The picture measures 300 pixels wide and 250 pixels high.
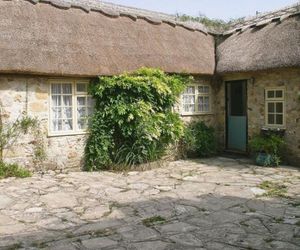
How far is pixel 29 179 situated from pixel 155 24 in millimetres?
6456

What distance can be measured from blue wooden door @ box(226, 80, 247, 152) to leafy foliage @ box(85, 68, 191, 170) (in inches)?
125

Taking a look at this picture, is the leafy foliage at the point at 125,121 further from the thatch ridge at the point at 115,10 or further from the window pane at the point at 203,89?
the window pane at the point at 203,89

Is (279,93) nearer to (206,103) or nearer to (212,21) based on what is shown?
(206,103)

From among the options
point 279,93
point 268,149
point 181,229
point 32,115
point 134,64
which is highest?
point 134,64

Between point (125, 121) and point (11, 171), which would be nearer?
point (11, 171)

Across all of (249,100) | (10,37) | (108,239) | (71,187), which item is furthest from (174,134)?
(108,239)

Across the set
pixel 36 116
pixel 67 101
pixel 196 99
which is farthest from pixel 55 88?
pixel 196 99

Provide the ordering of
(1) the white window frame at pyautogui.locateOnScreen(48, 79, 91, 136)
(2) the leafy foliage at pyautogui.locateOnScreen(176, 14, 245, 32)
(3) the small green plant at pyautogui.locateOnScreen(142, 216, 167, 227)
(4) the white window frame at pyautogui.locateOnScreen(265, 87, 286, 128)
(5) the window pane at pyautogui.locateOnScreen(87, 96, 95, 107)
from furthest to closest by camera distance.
→ (2) the leafy foliage at pyautogui.locateOnScreen(176, 14, 245, 32), (4) the white window frame at pyautogui.locateOnScreen(265, 87, 286, 128), (5) the window pane at pyautogui.locateOnScreen(87, 96, 95, 107), (1) the white window frame at pyautogui.locateOnScreen(48, 79, 91, 136), (3) the small green plant at pyautogui.locateOnScreen(142, 216, 167, 227)

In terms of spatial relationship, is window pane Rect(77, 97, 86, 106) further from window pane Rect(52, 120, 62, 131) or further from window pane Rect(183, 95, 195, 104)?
window pane Rect(183, 95, 195, 104)

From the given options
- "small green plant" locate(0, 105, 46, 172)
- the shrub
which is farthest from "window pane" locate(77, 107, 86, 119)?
the shrub

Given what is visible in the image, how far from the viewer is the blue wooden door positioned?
39.5 feet

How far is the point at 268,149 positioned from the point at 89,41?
5.69m

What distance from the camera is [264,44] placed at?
11.0m

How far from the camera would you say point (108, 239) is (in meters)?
4.96
